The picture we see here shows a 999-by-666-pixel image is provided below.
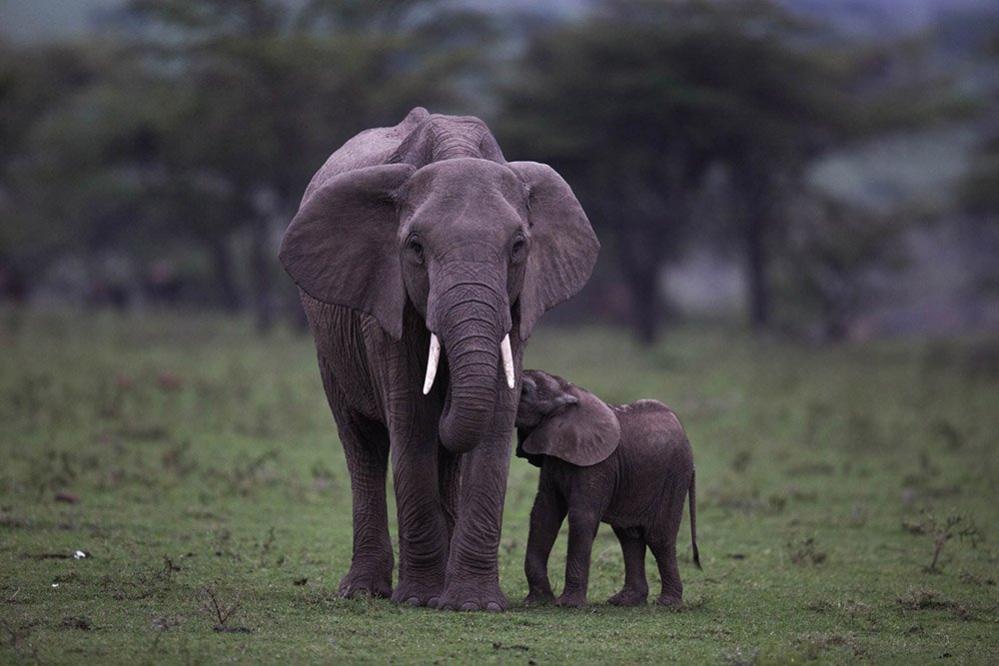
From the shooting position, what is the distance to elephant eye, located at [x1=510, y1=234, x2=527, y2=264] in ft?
22.7

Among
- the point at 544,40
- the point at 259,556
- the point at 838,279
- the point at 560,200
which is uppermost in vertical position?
the point at 544,40

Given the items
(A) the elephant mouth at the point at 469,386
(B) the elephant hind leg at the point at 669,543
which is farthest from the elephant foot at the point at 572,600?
(A) the elephant mouth at the point at 469,386

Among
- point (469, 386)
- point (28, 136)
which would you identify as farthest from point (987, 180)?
point (469, 386)

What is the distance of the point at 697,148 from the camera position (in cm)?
3097

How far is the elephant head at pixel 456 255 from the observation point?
6625 millimetres

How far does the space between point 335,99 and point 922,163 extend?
69381 mm

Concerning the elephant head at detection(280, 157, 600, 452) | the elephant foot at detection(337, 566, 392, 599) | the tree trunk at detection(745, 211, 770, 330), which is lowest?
the elephant foot at detection(337, 566, 392, 599)

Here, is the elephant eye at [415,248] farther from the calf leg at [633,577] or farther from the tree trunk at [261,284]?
the tree trunk at [261,284]

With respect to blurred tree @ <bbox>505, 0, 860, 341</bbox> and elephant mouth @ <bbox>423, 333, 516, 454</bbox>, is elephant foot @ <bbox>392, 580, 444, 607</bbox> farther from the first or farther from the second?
blurred tree @ <bbox>505, 0, 860, 341</bbox>

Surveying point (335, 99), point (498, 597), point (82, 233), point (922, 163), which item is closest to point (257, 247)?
point (335, 99)

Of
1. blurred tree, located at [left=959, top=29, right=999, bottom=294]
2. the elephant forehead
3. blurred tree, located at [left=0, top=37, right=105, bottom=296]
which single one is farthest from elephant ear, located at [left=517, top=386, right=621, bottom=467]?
blurred tree, located at [left=0, top=37, right=105, bottom=296]

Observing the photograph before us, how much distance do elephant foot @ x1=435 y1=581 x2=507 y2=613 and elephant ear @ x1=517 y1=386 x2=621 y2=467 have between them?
775 millimetres

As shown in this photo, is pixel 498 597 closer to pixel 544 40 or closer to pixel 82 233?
pixel 544 40

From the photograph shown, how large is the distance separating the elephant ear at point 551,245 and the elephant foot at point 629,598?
5.09ft
